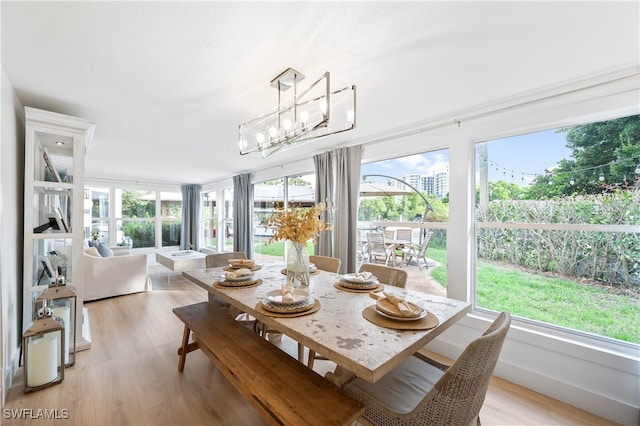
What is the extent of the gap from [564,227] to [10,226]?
14.1 ft

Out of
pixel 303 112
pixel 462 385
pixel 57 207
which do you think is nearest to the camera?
pixel 462 385

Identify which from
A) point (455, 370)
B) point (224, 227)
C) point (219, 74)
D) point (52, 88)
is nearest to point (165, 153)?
point (52, 88)

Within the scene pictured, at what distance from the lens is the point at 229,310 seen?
2.42 m

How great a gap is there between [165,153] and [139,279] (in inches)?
Answer: 83.0

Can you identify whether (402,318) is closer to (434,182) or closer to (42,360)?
(434,182)

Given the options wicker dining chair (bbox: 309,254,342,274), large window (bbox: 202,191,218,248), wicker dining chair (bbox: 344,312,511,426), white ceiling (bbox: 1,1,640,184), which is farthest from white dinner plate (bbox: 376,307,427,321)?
large window (bbox: 202,191,218,248)

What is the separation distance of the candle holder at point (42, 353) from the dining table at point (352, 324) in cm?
113

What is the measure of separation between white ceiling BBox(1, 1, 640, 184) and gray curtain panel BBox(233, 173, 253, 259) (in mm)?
2992

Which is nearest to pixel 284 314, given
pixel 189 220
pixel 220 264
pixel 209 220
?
pixel 220 264

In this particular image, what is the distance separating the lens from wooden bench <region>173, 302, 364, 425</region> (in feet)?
3.50

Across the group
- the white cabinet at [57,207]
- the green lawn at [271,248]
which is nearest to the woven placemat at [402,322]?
the white cabinet at [57,207]

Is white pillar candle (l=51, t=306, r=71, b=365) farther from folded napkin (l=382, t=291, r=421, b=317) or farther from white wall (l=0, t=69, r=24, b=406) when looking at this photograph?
folded napkin (l=382, t=291, r=421, b=317)

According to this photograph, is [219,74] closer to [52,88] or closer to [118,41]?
[118,41]

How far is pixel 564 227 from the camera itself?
6.60ft
